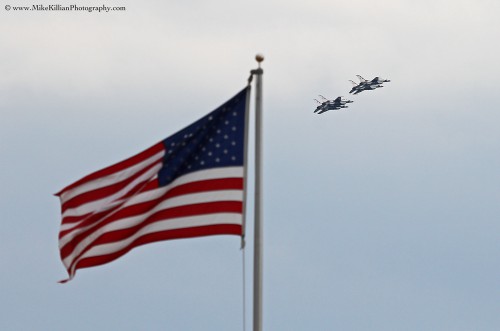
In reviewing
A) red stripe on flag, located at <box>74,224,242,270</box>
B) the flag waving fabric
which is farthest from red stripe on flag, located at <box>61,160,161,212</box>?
red stripe on flag, located at <box>74,224,242,270</box>

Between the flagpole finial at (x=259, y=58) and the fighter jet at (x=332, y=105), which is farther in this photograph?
the fighter jet at (x=332, y=105)

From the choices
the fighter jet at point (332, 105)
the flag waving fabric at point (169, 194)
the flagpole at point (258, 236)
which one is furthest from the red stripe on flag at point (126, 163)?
the fighter jet at point (332, 105)

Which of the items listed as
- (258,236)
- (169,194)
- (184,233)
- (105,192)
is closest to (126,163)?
(105,192)

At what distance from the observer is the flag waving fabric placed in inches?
822

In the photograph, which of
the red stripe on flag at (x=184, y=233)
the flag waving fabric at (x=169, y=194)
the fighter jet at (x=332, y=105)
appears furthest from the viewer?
the fighter jet at (x=332, y=105)

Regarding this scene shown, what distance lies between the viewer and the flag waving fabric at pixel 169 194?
2088 cm

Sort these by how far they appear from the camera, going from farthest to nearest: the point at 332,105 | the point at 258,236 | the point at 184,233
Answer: the point at 332,105
the point at 184,233
the point at 258,236

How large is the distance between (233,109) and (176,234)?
226 centimetres

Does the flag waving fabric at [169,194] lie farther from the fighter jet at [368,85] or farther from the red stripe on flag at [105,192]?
the fighter jet at [368,85]

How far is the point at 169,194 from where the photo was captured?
69.7 ft

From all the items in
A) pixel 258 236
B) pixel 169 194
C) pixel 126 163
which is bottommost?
pixel 258 236

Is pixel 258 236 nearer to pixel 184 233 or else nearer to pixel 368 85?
pixel 184 233

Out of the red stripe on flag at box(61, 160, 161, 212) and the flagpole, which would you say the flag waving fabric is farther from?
the flagpole

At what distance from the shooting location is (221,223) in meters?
20.8
